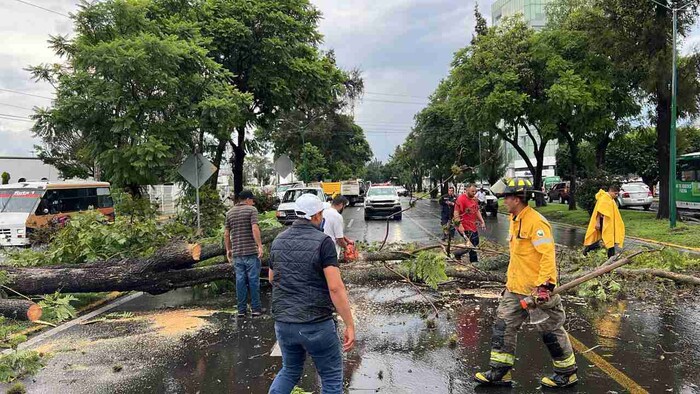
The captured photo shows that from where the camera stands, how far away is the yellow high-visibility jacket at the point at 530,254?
457 centimetres

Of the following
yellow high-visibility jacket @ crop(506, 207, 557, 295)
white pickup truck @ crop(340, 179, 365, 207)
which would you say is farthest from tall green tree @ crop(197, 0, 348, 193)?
white pickup truck @ crop(340, 179, 365, 207)

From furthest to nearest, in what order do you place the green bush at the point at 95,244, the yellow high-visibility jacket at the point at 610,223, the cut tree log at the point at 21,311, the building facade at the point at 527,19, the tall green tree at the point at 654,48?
the building facade at the point at 527,19 → the tall green tree at the point at 654,48 → the green bush at the point at 95,244 → the yellow high-visibility jacket at the point at 610,223 → the cut tree log at the point at 21,311

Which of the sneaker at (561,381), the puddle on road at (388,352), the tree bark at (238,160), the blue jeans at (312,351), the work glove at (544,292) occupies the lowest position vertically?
the puddle on road at (388,352)

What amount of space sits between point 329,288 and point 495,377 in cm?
210

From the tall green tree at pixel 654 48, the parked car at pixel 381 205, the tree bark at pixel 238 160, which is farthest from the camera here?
the parked car at pixel 381 205

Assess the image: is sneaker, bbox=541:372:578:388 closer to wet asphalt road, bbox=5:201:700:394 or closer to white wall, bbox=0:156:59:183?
wet asphalt road, bbox=5:201:700:394

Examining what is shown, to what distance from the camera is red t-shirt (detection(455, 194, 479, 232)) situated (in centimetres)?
1106

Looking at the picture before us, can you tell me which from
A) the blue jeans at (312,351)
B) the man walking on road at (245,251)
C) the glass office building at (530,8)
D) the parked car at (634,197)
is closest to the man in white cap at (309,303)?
the blue jeans at (312,351)

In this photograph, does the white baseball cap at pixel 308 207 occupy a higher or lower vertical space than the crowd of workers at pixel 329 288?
higher

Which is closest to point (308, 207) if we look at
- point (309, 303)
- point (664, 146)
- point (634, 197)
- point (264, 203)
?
point (309, 303)

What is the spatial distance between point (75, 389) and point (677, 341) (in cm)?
628

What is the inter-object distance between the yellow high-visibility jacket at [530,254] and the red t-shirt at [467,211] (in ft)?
20.1

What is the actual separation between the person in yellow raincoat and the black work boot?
217 inches

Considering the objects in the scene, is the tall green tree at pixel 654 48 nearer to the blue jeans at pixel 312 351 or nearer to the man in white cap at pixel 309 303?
the man in white cap at pixel 309 303
